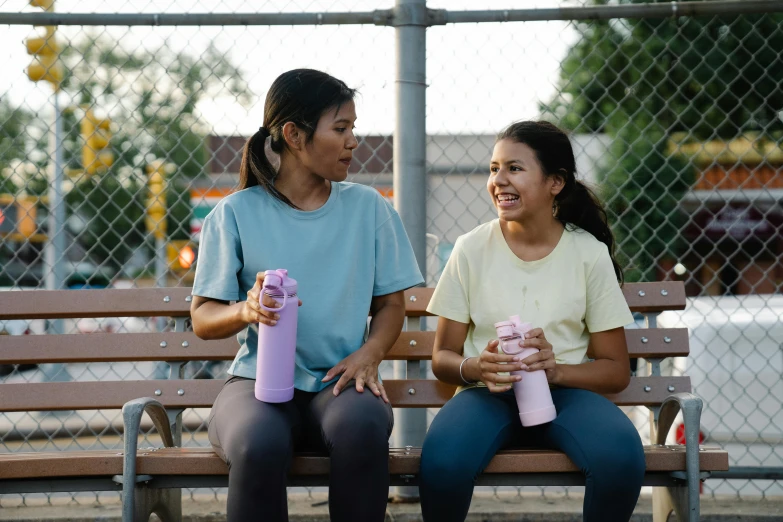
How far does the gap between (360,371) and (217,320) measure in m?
0.42

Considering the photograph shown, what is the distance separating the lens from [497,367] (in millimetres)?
2354

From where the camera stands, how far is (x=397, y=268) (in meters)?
2.69

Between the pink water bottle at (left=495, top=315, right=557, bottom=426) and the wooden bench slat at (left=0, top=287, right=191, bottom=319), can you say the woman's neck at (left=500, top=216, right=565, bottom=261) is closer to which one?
the pink water bottle at (left=495, top=315, right=557, bottom=426)

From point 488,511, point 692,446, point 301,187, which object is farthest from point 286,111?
point 488,511

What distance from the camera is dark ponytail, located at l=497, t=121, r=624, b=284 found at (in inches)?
108

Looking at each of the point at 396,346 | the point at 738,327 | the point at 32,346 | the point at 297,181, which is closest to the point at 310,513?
the point at 396,346

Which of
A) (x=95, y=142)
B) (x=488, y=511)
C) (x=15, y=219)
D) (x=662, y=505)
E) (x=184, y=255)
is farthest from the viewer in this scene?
(x=15, y=219)

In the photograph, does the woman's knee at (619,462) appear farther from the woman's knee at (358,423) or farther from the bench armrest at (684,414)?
the woman's knee at (358,423)

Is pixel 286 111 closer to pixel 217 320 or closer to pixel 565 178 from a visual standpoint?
pixel 217 320

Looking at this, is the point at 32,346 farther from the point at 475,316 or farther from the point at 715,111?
the point at 715,111

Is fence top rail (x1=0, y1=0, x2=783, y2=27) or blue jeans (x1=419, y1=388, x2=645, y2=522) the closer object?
blue jeans (x1=419, y1=388, x2=645, y2=522)

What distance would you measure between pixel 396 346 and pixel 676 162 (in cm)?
1073

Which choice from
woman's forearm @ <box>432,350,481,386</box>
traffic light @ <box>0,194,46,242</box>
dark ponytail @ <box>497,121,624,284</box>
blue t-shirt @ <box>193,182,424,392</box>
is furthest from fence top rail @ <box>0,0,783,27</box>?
woman's forearm @ <box>432,350,481,386</box>

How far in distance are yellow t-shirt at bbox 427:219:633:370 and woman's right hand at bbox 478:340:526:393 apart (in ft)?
0.84
